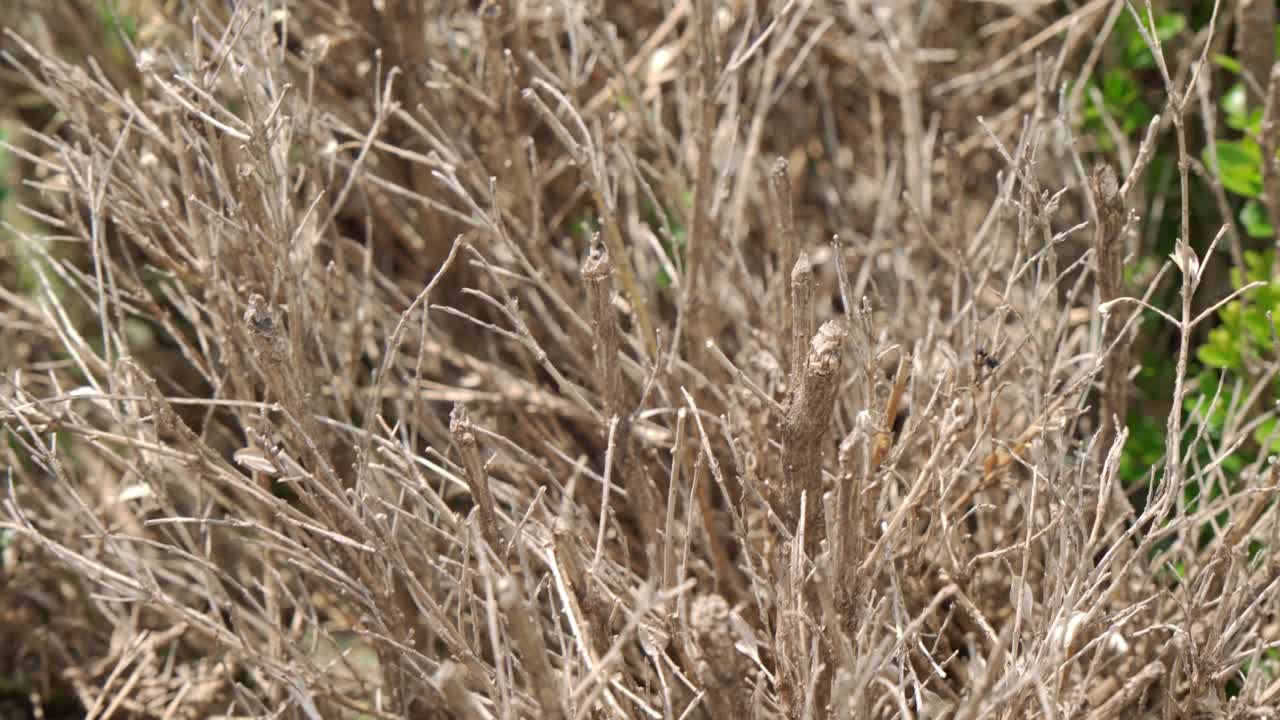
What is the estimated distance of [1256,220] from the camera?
1.65 metres

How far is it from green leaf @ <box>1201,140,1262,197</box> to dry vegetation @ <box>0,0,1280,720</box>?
144 mm

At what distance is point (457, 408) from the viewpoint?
1064mm

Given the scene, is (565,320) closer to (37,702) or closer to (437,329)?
(437,329)

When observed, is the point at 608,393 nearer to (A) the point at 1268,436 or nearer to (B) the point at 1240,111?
(A) the point at 1268,436

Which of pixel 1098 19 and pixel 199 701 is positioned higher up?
pixel 1098 19

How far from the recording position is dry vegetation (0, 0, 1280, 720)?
1151 millimetres

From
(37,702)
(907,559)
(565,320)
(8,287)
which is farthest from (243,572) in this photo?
(8,287)

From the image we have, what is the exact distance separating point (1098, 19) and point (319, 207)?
137 cm

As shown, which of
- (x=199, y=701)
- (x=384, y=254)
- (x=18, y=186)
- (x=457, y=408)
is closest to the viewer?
(x=457, y=408)

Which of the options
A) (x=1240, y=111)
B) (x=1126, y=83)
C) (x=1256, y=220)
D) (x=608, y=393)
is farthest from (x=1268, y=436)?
(x=608, y=393)

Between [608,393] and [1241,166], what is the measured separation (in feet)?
3.41

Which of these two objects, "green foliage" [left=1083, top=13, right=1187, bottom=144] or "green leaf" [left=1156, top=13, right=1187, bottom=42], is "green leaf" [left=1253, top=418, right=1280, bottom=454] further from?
"green leaf" [left=1156, top=13, right=1187, bottom=42]

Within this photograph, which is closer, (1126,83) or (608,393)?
(608,393)

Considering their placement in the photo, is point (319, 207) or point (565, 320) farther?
point (565, 320)
